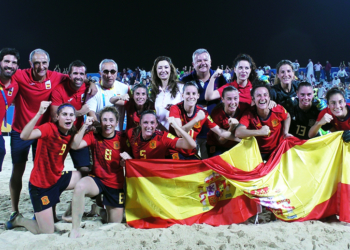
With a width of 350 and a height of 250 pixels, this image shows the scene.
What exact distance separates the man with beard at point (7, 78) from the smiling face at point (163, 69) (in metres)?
1.93

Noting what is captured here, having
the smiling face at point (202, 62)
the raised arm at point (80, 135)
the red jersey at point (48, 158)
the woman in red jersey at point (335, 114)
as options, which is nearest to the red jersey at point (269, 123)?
the woman in red jersey at point (335, 114)

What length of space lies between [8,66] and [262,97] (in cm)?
335

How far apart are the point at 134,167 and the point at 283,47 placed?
27340 mm

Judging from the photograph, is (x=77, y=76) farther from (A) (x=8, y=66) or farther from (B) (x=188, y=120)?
(B) (x=188, y=120)

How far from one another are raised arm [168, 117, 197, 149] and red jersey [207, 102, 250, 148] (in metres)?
0.67

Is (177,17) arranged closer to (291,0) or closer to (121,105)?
(291,0)

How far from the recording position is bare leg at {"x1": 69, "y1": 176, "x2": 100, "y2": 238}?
3.30 m

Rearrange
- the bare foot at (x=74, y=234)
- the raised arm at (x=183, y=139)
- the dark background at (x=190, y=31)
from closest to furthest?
the bare foot at (x=74, y=234), the raised arm at (x=183, y=139), the dark background at (x=190, y=31)

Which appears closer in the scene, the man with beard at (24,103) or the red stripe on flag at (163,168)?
the red stripe on flag at (163,168)

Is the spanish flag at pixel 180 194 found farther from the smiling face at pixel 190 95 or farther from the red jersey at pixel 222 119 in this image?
the smiling face at pixel 190 95

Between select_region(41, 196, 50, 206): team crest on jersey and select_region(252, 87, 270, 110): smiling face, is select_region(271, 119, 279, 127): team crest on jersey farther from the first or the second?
select_region(41, 196, 50, 206): team crest on jersey

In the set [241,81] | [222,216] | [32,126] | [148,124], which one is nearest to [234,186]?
[222,216]

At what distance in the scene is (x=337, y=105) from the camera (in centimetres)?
387

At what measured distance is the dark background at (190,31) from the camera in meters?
25.9
